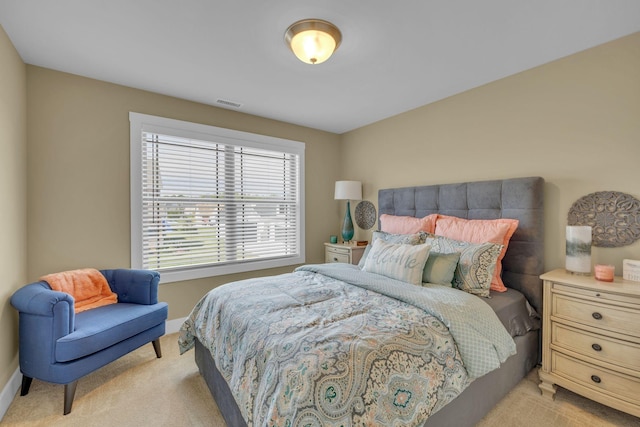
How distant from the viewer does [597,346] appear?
176cm

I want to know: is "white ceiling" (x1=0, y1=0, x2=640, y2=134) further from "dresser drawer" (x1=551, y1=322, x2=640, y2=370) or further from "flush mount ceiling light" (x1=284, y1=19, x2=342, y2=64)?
"dresser drawer" (x1=551, y1=322, x2=640, y2=370)

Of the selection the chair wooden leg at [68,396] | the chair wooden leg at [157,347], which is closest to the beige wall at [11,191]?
the chair wooden leg at [68,396]

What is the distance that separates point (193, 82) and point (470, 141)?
2.79m

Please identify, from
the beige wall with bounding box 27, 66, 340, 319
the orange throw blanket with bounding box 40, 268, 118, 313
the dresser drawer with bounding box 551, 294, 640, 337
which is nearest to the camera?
the dresser drawer with bounding box 551, 294, 640, 337

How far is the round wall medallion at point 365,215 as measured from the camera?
388 centimetres

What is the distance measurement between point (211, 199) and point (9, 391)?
210cm

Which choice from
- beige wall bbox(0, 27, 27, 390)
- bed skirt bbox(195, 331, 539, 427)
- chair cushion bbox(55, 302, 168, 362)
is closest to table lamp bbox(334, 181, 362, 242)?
bed skirt bbox(195, 331, 539, 427)

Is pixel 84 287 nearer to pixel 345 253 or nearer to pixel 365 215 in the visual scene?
pixel 345 253

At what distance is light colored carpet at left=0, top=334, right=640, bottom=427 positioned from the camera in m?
1.73

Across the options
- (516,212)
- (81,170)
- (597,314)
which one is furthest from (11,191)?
(597,314)

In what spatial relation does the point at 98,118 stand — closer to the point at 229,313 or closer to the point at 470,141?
the point at 229,313

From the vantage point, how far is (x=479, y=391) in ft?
5.46

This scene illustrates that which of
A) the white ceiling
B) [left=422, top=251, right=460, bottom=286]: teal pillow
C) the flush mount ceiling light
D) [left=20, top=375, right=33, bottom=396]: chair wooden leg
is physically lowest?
[left=20, top=375, right=33, bottom=396]: chair wooden leg

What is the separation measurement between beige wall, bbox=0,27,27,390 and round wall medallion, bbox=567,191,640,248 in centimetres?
417
